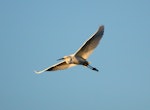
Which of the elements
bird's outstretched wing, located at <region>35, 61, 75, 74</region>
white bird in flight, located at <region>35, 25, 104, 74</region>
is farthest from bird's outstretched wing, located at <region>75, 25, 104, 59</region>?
bird's outstretched wing, located at <region>35, 61, 75, 74</region>

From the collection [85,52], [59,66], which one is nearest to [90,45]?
[85,52]

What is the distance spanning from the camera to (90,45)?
191ft

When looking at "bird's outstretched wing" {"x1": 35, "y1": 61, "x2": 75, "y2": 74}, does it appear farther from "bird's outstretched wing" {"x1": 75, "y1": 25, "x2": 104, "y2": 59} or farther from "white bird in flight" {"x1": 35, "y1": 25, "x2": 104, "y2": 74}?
"bird's outstretched wing" {"x1": 75, "y1": 25, "x2": 104, "y2": 59}

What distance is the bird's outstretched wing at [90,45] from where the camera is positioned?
57.6 metres

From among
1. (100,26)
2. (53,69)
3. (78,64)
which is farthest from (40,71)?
(100,26)

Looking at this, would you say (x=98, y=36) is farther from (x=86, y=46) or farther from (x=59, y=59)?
(x=59, y=59)

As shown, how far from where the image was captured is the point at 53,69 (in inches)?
2515

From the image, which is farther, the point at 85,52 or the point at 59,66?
the point at 59,66

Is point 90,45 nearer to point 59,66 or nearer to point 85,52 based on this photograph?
point 85,52

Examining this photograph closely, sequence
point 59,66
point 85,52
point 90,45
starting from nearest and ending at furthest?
point 90,45 < point 85,52 < point 59,66

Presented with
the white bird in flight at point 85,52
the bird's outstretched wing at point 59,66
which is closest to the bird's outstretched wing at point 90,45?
the white bird in flight at point 85,52

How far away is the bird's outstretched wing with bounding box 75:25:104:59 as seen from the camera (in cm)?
5756

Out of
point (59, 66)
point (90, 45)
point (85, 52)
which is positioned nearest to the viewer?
point (90, 45)

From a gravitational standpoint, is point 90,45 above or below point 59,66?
above
